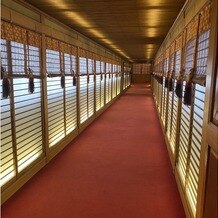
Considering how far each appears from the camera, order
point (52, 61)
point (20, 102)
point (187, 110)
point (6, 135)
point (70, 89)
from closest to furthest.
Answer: point (6, 135), point (187, 110), point (20, 102), point (52, 61), point (70, 89)

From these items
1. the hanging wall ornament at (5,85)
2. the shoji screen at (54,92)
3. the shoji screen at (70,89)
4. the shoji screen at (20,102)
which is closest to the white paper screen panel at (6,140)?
the shoji screen at (20,102)

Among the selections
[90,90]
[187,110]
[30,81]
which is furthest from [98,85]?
[187,110]

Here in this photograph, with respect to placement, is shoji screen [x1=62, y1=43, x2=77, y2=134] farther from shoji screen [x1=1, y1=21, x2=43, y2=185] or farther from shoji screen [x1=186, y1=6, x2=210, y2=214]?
shoji screen [x1=186, y1=6, x2=210, y2=214]

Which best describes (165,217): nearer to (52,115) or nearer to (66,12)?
(52,115)

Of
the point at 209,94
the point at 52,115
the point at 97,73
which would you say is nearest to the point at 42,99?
the point at 52,115

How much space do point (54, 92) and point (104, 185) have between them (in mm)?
2732

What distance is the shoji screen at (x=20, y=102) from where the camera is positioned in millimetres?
4164

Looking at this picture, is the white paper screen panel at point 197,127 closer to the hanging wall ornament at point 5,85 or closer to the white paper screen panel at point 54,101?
the hanging wall ornament at point 5,85

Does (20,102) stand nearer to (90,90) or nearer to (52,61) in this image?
(52,61)

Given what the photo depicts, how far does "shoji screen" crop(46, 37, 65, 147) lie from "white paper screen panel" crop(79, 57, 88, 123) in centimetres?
213

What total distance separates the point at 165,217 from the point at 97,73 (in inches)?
350

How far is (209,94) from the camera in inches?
92.8

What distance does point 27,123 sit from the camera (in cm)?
503

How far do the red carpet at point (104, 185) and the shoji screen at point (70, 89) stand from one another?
0.66m
